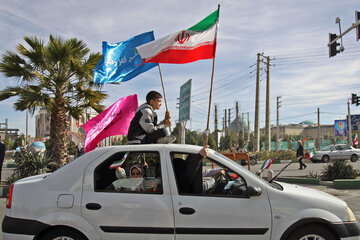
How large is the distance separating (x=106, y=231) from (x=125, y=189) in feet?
1.58

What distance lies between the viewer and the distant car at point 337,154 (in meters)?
25.5

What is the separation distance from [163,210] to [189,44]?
3025mm

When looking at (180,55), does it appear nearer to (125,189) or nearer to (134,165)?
(134,165)

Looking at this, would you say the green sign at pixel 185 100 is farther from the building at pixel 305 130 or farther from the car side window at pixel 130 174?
the building at pixel 305 130

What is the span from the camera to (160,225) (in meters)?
3.31

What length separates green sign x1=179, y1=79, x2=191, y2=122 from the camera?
11459mm

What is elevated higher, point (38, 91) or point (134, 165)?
point (38, 91)

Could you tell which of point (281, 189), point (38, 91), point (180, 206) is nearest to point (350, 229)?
point (281, 189)

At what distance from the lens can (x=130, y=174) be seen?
12.4 feet

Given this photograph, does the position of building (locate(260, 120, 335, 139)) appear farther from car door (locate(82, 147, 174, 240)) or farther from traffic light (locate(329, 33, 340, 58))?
car door (locate(82, 147, 174, 240))

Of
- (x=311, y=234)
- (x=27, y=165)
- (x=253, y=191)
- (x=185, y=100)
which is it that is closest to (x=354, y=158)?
(x=185, y=100)

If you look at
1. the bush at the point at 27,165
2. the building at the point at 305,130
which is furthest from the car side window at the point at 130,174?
the building at the point at 305,130

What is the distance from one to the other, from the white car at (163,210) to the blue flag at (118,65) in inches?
172

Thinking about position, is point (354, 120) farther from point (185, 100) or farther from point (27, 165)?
point (27, 165)
